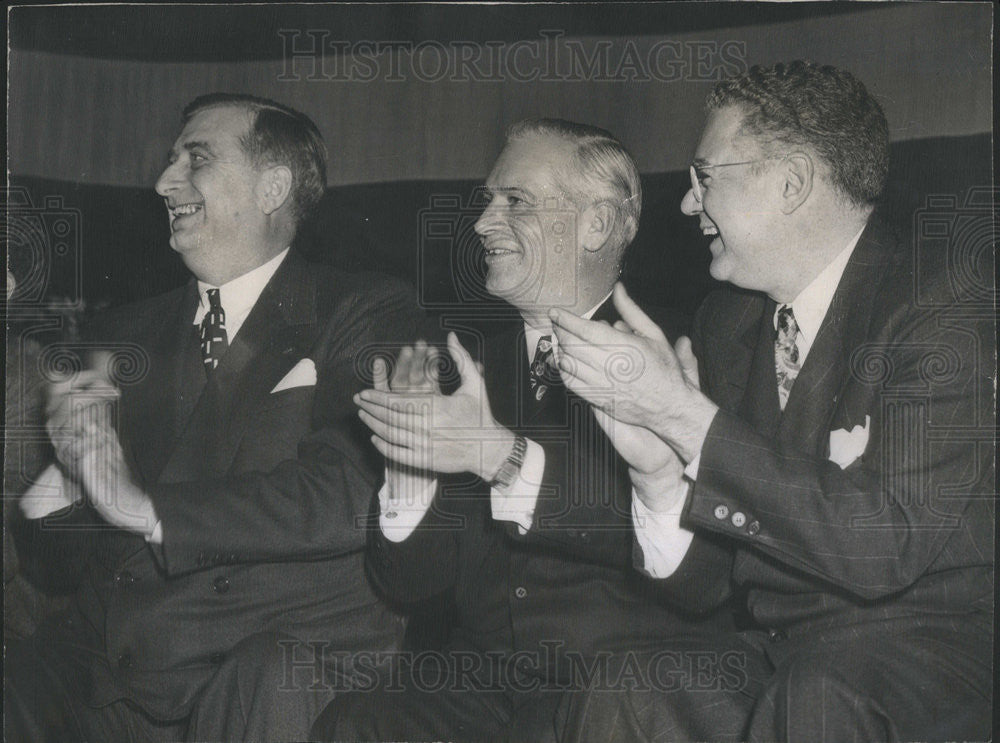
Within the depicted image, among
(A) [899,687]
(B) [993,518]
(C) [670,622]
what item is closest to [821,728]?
(A) [899,687]

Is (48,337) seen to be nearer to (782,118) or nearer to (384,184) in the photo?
(384,184)

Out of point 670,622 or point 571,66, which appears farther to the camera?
point 571,66

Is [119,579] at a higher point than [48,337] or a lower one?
lower

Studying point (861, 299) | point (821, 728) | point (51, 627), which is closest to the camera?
point (821, 728)

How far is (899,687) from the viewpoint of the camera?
10.0ft

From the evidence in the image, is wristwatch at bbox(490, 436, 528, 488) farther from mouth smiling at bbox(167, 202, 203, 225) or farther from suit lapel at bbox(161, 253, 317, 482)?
mouth smiling at bbox(167, 202, 203, 225)

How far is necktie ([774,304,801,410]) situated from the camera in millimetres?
3359

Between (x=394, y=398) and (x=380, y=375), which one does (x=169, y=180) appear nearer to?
(x=380, y=375)

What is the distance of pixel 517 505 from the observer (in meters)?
3.37

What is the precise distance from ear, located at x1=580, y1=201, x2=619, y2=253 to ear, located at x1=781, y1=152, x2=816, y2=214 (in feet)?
1.58

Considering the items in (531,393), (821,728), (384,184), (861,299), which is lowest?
(821,728)

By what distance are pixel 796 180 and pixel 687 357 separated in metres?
0.56

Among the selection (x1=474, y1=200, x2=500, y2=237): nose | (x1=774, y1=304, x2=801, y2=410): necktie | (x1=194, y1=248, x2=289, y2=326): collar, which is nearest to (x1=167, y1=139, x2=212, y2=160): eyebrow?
(x1=194, y1=248, x2=289, y2=326): collar

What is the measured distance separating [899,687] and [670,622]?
0.61m
